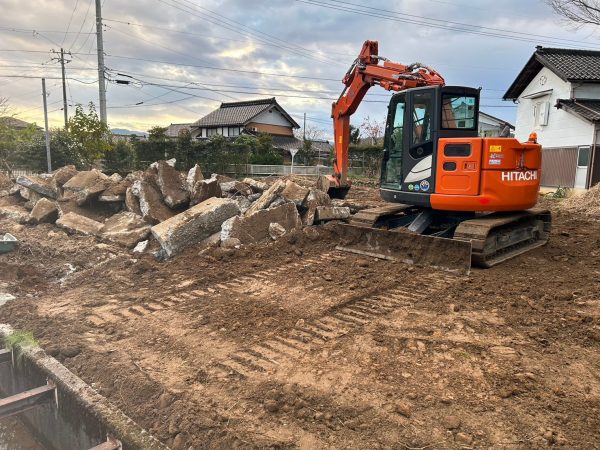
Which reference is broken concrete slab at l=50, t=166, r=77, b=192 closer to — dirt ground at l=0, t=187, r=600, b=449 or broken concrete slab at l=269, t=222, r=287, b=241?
dirt ground at l=0, t=187, r=600, b=449

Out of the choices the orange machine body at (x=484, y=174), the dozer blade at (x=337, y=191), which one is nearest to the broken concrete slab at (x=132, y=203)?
the dozer blade at (x=337, y=191)

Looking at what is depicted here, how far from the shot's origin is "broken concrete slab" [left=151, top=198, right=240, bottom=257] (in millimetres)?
6848

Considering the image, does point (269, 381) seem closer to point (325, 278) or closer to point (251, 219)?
point (325, 278)

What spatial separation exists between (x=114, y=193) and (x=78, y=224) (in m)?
1.10

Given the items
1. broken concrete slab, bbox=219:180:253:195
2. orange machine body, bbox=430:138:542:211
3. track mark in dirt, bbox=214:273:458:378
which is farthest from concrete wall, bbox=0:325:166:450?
broken concrete slab, bbox=219:180:253:195

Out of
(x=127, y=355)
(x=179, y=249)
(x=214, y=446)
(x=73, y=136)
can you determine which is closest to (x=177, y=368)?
(x=127, y=355)

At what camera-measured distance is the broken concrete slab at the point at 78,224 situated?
26.8 ft

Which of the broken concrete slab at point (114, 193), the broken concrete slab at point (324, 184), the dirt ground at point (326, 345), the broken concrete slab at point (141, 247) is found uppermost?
the broken concrete slab at point (324, 184)

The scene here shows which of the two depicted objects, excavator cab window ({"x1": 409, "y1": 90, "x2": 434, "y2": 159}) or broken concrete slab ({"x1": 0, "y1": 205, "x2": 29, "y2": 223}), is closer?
excavator cab window ({"x1": 409, "y1": 90, "x2": 434, "y2": 159})

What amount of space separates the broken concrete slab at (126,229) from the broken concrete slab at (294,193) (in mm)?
2571

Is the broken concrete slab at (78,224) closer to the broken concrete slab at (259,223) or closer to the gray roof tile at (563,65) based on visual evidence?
the broken concrete slab at (259,223)

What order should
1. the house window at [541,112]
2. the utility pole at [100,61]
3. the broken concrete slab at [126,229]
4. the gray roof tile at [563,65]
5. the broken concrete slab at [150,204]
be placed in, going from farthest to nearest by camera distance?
the utility pole at [100,61]
the house window at [541,112]
the gray roof tile at [563,65]
the broken concrete slab at [150,204]
the broken concrete slab at [126,229]

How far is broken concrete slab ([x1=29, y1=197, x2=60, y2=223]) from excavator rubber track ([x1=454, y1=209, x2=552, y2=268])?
7.86 meters

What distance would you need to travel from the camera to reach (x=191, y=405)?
298 cm
